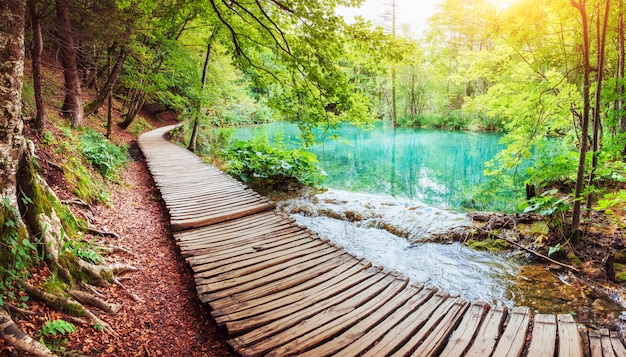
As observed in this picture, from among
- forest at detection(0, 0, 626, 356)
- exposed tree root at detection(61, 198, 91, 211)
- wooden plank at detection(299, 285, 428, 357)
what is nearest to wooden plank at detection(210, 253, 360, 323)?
wooden plank at detection(299, 285, 428, 357)

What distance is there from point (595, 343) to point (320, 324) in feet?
9.50

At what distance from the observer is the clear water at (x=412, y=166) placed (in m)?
12.3

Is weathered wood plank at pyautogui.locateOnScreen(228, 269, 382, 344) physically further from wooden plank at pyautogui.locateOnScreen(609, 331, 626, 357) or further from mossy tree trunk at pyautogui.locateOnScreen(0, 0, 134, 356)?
wooden plank at pyautogui.locateOnScreen(609, 331, 626, 357)

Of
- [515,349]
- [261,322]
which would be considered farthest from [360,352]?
[515,349]

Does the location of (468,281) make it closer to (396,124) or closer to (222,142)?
(222,142)

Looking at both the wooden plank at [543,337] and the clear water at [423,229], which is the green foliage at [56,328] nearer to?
the wooden plank at [543,337]

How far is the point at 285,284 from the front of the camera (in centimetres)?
421

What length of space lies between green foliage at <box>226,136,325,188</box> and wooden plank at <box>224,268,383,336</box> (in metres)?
7.19

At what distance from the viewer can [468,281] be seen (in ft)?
18.8

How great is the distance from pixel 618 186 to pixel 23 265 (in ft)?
40.4

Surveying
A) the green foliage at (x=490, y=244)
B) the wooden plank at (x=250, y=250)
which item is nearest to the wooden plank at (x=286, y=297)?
the wooden plank at (x=250, y=250)

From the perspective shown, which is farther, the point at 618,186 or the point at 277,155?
the point at 277,155

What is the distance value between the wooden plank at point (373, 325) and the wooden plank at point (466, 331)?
0.54 meters

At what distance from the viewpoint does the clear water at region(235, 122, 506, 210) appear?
12.3 meters
